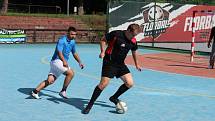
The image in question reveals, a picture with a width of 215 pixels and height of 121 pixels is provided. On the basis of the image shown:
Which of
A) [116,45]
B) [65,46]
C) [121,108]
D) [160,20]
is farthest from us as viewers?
[160,20]

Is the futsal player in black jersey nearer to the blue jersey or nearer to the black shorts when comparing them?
the black shorts

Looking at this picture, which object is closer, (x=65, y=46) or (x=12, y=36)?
(x=65, y=46)

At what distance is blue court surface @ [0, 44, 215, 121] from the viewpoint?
28.8 feet

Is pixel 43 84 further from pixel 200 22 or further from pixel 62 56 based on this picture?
pixel 200 22

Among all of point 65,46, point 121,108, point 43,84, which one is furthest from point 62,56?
point 121,108

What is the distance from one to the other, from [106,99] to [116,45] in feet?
7.09

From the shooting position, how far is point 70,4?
5041cm

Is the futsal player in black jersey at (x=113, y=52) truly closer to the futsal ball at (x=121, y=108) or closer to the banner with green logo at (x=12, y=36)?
the futsal ball at (x=121, y=108)

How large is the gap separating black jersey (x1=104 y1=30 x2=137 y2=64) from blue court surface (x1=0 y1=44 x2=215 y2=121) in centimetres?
111

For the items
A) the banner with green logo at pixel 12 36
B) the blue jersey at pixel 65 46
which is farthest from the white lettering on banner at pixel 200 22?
the blue jersey at pixel 65 46

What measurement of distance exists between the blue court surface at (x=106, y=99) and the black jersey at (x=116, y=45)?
1114 millimetres

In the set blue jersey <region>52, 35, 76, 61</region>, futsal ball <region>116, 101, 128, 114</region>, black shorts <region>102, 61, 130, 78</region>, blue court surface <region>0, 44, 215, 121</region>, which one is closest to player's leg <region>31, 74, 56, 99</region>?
blue court surface <region>0, 44, 215, 121</region>

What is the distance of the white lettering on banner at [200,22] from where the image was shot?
32.3 meters

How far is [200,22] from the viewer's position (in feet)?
107
